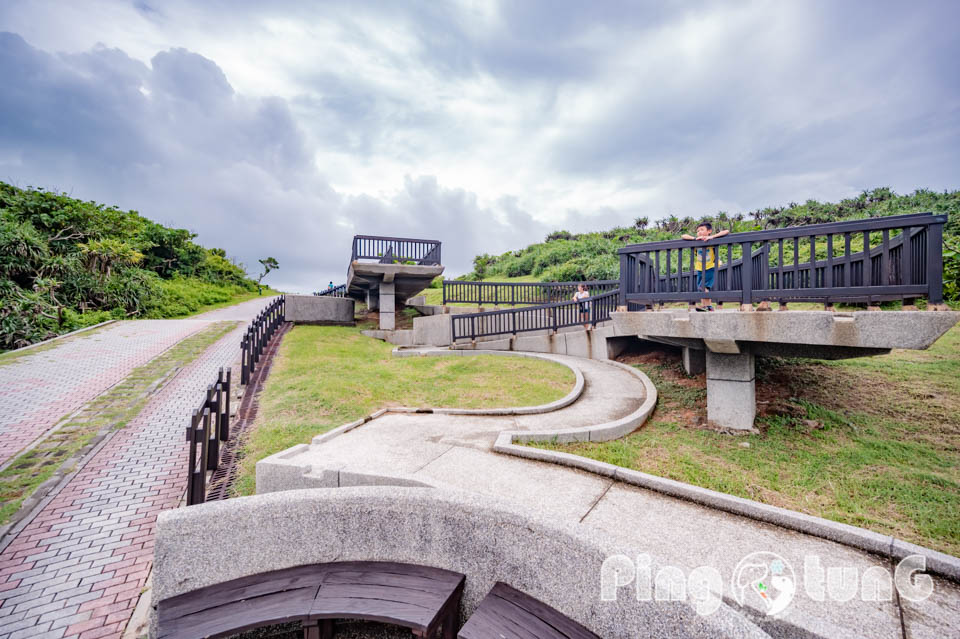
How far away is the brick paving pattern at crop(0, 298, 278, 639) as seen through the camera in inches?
123

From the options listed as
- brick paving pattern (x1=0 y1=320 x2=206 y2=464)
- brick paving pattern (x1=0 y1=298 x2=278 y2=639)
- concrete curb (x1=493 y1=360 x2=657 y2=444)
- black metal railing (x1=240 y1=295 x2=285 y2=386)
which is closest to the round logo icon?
concrete curb (x1=493 y1=360 x2=657 y2=444)

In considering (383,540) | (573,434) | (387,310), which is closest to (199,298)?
(387,310)

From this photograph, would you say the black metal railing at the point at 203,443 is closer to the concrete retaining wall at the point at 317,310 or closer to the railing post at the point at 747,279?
the railing post at the point at 747,279

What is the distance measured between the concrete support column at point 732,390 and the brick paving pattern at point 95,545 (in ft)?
23.3

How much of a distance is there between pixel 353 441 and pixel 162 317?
833 inches

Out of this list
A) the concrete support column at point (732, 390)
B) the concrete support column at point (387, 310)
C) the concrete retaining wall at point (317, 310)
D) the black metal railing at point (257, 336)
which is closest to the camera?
the concrete support column at point (732, 390)

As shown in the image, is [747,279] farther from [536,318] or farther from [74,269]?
[74,269]

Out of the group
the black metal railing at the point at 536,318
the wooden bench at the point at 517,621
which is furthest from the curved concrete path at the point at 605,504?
the black metal railing at the point at 536,318

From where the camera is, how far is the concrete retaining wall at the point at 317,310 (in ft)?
55.2


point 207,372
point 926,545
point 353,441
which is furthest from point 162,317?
point 926,545

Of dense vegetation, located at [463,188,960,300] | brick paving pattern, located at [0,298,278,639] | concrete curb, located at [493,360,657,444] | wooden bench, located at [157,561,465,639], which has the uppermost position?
dense vegetation, located at [463,188,960,300]

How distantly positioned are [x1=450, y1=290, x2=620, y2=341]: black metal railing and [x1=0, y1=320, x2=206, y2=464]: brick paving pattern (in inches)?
362

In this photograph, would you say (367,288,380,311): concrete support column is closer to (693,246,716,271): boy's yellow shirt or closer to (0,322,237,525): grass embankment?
(0,322,237,525): grass embankment

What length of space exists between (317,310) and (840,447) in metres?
17.1
